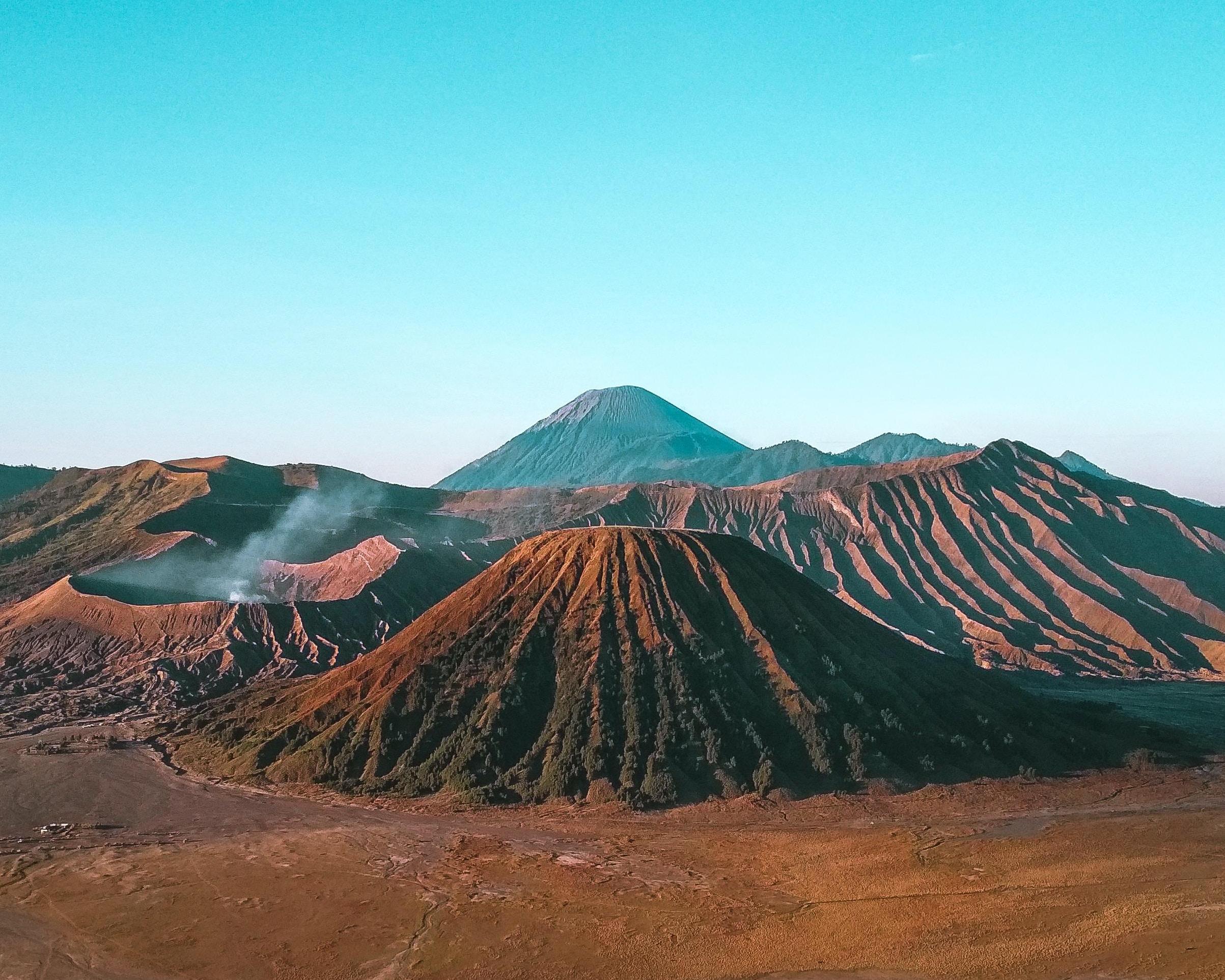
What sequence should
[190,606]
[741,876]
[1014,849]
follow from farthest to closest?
[190,606]
[1014,849]
[741,876]

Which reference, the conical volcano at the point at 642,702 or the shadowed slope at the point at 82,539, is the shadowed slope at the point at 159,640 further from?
the conical volcano at the point at 642,702

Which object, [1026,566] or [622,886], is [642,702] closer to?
[622,886]

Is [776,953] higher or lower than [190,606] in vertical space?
lower

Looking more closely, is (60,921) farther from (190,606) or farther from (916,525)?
(916,525)

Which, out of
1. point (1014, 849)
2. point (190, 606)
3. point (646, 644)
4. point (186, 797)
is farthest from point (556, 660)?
point (190, 606)

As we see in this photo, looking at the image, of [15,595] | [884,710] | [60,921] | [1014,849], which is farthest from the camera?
[15,595]

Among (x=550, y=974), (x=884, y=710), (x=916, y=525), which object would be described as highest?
(x=916, y=525)
